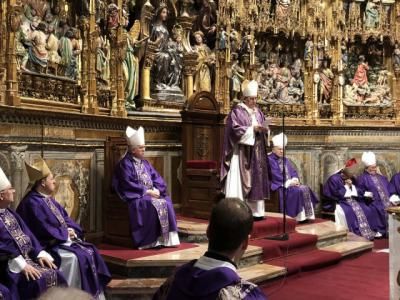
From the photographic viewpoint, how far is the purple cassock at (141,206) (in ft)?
25.6

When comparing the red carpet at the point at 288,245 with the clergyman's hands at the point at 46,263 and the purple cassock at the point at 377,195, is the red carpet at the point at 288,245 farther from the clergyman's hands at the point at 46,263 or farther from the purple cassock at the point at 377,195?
the clergyman's hands at the point at 46,263

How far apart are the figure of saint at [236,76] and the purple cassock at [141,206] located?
4.65 metres

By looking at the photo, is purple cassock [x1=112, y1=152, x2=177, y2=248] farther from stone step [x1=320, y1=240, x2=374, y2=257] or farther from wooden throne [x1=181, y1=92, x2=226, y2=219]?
stone step [x1=320, y1=240, x2=374, y2=257]

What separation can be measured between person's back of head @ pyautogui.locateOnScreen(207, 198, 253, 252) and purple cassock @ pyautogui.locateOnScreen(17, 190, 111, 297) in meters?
3.71

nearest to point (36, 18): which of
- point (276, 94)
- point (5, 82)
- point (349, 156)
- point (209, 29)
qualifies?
point (5, 82)

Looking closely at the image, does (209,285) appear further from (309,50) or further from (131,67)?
(309,50)

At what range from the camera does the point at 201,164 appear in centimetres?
989

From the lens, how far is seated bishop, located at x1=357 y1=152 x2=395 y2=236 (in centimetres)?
1235

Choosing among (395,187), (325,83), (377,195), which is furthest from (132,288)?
(325,83)

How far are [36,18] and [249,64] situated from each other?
218 inches

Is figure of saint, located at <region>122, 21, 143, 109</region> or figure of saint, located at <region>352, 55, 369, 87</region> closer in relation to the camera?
figure of saint, located at <region>122, 21, 143, 109</region>

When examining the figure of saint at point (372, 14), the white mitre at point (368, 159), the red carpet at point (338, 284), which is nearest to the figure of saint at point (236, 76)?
the white mitre at point (368, 159)

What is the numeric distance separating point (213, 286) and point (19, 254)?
11.1 feet

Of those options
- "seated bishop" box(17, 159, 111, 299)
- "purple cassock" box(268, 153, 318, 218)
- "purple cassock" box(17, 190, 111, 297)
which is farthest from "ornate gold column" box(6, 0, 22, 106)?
"purple cassock" box(268, 153, 318, 218)
